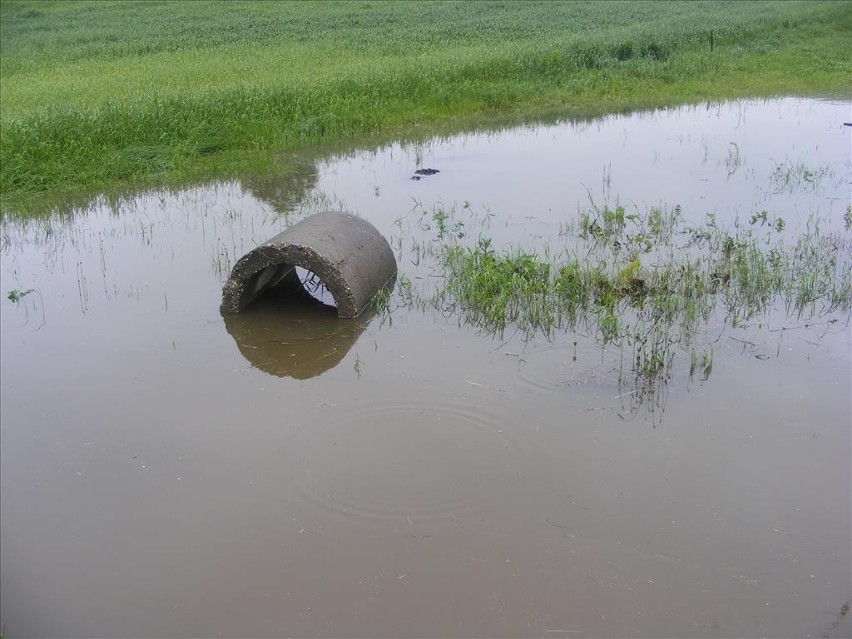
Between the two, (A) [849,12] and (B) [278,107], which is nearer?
(B) [278,107]

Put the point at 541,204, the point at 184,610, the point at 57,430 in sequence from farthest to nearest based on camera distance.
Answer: the point at 541,204 < the point at 57,430 < the point at 184,610

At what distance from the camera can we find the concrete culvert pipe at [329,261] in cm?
638

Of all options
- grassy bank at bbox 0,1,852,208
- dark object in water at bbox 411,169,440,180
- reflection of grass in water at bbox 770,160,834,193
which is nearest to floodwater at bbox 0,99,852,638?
reflection of grass in water at bbox 770,160,834,193

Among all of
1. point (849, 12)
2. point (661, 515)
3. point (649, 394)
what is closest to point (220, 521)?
point (661, 515)

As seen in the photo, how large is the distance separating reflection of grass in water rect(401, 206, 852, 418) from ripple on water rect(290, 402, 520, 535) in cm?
105

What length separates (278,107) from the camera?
13289 millimetres

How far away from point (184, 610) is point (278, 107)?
1055cm

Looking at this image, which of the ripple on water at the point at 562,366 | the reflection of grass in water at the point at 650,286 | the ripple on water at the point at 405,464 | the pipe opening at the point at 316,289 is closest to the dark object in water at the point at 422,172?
the reflection of grass in water at the point at 650,286

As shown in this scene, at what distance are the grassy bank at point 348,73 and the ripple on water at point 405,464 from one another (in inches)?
270

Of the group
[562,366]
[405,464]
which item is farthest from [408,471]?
[562,366]

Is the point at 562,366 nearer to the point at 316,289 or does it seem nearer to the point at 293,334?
the point at 293,334

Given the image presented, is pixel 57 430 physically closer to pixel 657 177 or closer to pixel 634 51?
pixel 657 177

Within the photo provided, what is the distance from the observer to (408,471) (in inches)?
177

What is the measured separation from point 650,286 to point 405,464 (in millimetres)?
2967
